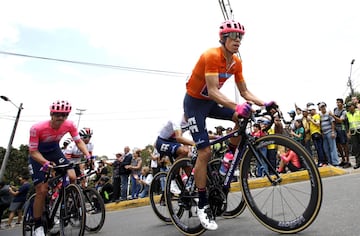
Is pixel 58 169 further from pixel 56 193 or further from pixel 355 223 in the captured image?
pixel 355 223

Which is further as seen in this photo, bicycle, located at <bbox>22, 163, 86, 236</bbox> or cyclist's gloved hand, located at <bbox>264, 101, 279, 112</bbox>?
bicycle, located at <bbox>22, 163, 86, 236</bbox>

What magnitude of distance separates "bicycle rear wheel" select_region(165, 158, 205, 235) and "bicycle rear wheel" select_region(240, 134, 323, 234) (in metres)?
0.82

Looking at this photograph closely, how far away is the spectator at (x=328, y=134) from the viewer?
29.8 ft

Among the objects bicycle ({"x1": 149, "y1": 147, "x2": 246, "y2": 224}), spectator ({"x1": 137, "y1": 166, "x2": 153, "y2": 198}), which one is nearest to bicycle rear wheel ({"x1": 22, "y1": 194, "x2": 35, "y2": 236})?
bicycle ({"x1": 149, "y1": 147, "x2": 246, "y2": 224})

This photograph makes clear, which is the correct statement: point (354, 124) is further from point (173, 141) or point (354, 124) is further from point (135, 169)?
point (135, 169)

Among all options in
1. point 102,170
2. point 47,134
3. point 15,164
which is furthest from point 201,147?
point 15,164

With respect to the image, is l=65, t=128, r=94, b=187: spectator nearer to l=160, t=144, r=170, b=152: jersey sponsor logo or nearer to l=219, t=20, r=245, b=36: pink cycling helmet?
l=160, t=144, r=170, b=152: jersey sponsor logo

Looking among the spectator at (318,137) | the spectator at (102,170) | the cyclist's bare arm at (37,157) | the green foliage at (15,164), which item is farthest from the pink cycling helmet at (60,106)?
the green foliage at (15,164)

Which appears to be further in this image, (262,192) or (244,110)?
(262,192)

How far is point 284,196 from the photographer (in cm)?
336

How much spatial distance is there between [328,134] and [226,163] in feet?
21.2

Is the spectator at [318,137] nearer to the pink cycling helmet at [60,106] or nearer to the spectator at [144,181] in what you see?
the spectator at [144,181]

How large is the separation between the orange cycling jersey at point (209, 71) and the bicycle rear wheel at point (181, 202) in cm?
90

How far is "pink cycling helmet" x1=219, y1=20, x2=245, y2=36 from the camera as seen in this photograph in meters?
3.40
